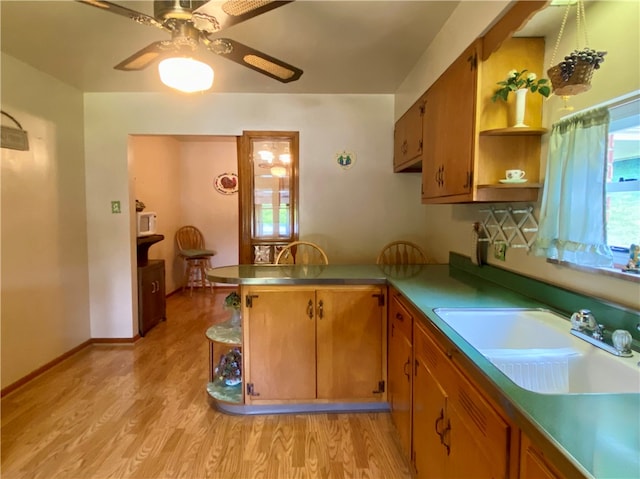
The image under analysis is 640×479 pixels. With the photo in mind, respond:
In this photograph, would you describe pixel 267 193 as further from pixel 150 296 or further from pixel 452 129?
pixel 452 129

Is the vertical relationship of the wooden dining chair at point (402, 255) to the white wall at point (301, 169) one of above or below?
below

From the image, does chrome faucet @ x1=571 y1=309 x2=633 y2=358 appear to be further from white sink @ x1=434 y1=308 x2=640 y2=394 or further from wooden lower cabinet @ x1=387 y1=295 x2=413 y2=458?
wooden lower cabinet @ x1=387 y1=295 x2=413 y2=458

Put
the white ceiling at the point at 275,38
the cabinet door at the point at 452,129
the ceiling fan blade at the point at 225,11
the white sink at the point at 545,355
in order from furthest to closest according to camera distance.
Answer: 1. the white ceiling at the point at 275,38
2. the cabinet door at the point at 452,129
3. the ceiling fan blade at the point at 225,11
4. the white sink at the point at 545,355

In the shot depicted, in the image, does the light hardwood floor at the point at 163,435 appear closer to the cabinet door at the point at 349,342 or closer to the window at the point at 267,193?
the cabinet door at the point at 349,342

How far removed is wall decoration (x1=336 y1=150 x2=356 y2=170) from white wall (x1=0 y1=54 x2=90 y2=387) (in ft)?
8.00

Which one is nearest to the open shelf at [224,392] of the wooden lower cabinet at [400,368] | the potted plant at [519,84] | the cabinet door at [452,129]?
the wooden lower cabinet at [400,368]

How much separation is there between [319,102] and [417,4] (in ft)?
5.39

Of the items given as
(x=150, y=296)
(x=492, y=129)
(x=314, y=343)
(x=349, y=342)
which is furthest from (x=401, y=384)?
(x=150, y=296)

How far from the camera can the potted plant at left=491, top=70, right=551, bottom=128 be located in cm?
166

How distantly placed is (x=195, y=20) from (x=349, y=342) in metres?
1.89

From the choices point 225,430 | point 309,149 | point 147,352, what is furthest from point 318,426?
point 309,149

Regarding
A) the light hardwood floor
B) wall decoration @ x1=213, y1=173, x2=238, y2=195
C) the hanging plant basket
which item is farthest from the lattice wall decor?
wall decoration @ x1=213, y1=173, x2=238, y2=195

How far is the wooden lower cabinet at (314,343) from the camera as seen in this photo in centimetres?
229

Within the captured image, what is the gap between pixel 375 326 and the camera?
2324 millimetres
